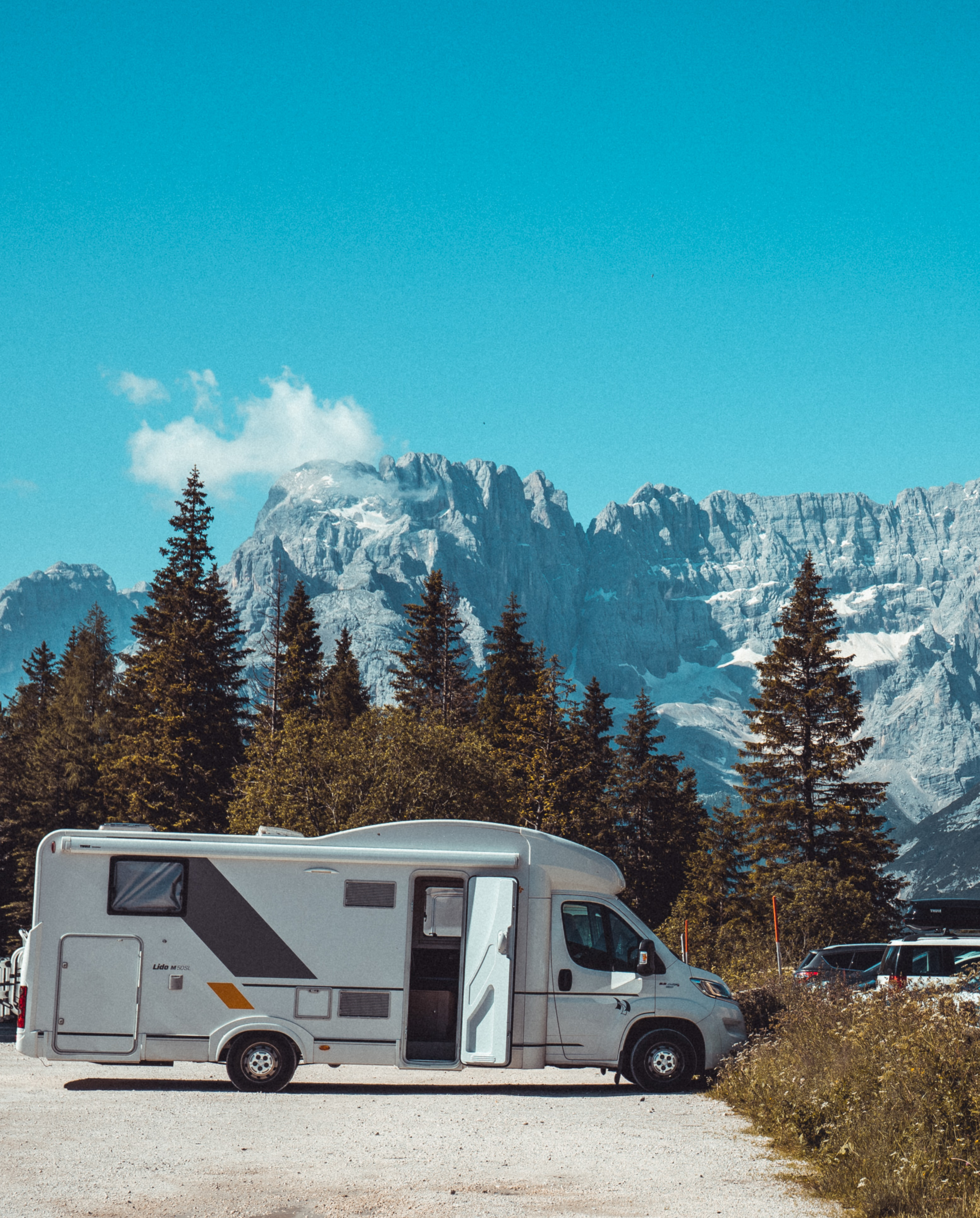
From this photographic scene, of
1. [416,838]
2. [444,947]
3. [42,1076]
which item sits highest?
[416,838]

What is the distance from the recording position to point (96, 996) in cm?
1336

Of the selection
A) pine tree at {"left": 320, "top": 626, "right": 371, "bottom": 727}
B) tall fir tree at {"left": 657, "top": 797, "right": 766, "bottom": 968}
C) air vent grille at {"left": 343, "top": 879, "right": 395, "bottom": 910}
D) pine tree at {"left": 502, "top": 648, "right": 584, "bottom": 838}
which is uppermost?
pine tree at {"left": 320, "top": 626, "right": 371, "bottom": 727}

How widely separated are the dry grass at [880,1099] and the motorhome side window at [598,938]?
1733 millimetres

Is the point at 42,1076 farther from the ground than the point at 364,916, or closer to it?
closer to it

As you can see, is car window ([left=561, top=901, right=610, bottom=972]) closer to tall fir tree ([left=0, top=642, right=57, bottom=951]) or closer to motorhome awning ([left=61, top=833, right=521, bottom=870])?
motorhome awning ([left=61, top=833, right=521, bottom=870])

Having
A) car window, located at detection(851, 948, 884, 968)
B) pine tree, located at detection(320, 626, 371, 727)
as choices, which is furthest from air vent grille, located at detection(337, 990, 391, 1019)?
pine tree, located at detection(320, 626, 371, 727)

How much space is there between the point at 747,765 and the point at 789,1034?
32968 mm

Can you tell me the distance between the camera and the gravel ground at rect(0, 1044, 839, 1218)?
8312 millimetres

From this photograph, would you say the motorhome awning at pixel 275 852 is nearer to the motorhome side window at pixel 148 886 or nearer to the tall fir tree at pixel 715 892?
the motorhome side window at pixel 148 886

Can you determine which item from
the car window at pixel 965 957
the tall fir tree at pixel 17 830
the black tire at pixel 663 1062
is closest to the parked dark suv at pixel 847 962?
the car window at pixel 965 957

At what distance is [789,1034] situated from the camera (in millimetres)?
13211

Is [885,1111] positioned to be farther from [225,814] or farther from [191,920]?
[225,814]

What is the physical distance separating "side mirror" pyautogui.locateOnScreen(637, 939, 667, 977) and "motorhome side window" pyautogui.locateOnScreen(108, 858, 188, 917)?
540 cm

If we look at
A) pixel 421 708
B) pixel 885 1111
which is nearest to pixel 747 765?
pixel 421 708
